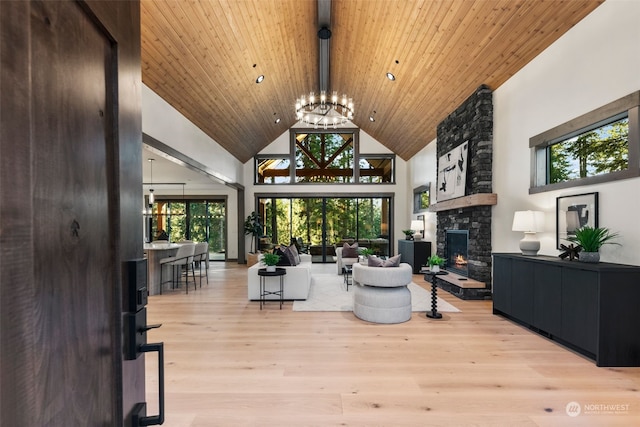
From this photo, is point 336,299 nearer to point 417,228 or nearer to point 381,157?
point 417,228

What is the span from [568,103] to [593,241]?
1.82m

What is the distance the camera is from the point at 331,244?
10500 millimetres

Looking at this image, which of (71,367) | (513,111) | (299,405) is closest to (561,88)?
(513,111)

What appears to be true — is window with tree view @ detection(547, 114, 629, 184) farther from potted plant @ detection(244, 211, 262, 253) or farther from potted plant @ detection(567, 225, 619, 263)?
potted plant @ detection(244, 211, 262, 253)

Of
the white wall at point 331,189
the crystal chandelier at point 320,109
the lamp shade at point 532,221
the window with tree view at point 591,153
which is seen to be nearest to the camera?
the window with tree view at point 591,153

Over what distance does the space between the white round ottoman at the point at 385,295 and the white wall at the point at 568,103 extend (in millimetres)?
2079

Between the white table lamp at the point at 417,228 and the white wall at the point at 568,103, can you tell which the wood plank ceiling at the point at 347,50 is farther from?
the white table lamp at the point at 417,228

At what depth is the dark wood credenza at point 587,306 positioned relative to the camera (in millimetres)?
2908

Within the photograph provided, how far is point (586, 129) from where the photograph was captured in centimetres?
366

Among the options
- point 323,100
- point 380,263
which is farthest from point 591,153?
point 323,100

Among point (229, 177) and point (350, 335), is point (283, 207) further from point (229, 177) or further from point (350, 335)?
point (350, 335)

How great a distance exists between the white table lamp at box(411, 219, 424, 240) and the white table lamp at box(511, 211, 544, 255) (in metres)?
3.98

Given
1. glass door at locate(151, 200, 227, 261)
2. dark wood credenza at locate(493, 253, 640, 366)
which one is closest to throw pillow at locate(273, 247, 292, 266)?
dark wood credenza at locate(493, 253, 640, 366)

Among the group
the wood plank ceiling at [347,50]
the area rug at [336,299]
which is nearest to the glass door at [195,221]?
the wood plank ceiling at [347,50]
